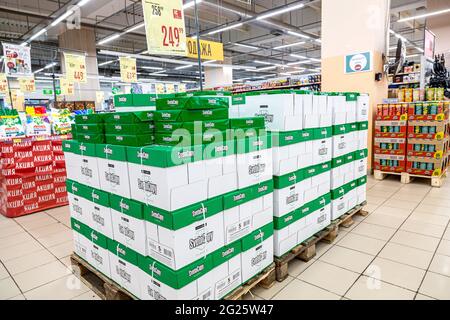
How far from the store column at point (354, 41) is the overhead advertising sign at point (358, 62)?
5 centimetres

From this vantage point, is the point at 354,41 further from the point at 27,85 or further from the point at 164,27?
the point at 27,85

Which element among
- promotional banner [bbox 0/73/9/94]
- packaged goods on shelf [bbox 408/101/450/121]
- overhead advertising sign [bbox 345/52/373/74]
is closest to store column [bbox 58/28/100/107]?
promotional banner [bbox 0/73/9/94]

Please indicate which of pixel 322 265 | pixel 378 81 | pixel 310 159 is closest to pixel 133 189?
pixel 310 159

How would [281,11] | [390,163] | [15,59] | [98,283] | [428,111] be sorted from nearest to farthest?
[98,283] < [428,111] < [390,163] < [15,59] < [281,11]

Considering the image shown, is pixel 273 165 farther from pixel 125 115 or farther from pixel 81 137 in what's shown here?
pixel 81 137

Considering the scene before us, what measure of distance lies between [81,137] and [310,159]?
6.80ft

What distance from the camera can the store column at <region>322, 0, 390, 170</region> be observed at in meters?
5.62

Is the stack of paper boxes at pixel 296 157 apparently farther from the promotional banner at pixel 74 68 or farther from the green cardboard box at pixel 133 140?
the promotional banner at pixel 74 68

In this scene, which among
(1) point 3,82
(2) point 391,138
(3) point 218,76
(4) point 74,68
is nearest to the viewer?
(2) point 391,138

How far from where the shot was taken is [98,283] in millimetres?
2572

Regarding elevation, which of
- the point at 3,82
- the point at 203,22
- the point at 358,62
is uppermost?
the point at 203,22

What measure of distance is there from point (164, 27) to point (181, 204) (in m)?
3.29

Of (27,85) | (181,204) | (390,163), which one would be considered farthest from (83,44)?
(181,204)
